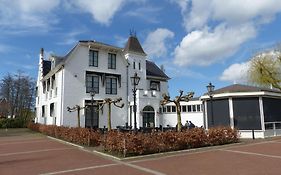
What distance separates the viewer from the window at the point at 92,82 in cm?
3177

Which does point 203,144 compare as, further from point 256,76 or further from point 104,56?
point 256,76

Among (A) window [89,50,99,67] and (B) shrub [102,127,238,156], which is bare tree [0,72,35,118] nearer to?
(A) window [89,50,99,67]

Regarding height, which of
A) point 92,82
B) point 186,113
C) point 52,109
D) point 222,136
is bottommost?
point 222,136

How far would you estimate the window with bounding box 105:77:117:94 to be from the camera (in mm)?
33013

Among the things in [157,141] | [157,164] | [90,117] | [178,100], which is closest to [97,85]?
[90,117]

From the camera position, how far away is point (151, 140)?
1384 centimetres

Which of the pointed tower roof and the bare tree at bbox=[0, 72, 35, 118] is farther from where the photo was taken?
the bare tree at bbox=[0, 72, 35, 118]

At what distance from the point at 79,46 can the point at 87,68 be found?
2583 mm

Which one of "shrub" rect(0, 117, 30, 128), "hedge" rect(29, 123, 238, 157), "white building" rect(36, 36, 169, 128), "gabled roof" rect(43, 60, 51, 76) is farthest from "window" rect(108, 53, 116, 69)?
"shrub" rect(0, 117, 30, 128)

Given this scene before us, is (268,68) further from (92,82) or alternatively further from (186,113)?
(92,82)

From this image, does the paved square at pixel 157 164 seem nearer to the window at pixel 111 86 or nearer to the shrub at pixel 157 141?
the shrub at pixel 157 141

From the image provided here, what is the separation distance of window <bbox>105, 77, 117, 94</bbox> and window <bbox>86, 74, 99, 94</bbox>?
1.29 meters

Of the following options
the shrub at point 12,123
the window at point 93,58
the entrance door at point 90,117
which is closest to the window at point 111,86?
the window at point 93,58

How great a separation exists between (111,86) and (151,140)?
20088 millimetres
